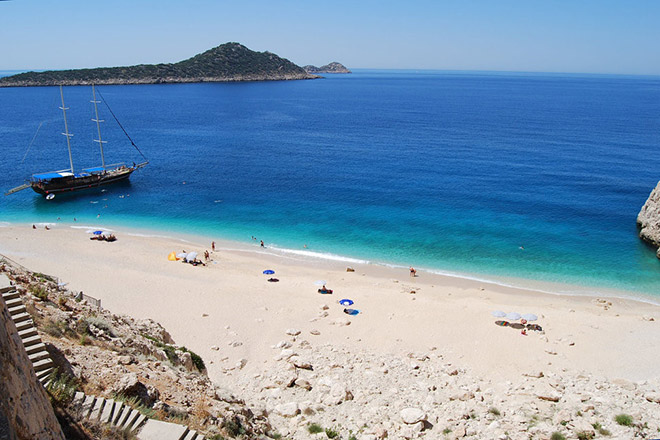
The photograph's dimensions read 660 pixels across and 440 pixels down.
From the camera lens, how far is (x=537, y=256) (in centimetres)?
4072

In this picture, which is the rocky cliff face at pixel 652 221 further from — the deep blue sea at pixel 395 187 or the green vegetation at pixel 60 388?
the green vegetation at pixel 60 388

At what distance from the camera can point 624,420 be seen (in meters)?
17.3

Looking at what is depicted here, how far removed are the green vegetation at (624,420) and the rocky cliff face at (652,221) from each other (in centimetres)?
3072

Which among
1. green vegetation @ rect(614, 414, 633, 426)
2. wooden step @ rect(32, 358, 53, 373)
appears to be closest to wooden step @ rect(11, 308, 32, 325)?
wooden step @ rect(32, 358, 53, 373)

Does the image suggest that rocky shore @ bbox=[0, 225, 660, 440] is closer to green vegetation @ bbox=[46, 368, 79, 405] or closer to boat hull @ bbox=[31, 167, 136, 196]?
green vegetation @ bbox=[46, 368, 79, 405]

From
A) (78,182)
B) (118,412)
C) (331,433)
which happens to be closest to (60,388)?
(118,412)

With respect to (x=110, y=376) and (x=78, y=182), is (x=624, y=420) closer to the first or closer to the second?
(x=110, y=376)

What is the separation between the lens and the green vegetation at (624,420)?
1727 cm

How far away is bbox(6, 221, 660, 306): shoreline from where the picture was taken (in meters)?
34.4

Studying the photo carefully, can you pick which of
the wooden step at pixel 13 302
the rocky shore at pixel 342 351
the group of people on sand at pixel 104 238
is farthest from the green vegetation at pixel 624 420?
the group of people on sand at pixel 104 238

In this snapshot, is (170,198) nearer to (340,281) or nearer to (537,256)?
(340,281)

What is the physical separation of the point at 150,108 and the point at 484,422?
139 m

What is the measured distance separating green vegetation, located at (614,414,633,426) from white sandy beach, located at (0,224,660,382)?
17.1 feet

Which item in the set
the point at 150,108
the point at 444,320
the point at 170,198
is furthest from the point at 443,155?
the point at 150,108
